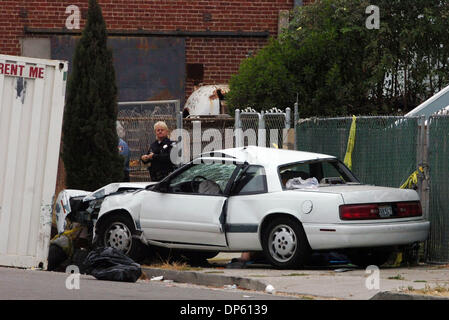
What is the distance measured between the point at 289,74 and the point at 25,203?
32.0 ft

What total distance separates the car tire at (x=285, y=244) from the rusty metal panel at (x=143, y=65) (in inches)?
554

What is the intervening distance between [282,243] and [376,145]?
238 cm

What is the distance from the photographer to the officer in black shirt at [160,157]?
17.5 m

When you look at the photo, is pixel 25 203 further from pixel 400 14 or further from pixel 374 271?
pixel 400 14

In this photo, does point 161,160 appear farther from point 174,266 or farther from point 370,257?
point 370,257

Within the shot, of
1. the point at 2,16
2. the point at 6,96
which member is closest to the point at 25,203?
the point at 6,96

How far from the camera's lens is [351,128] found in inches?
597

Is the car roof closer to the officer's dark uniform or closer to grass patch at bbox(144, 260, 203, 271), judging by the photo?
grass patch at bbox(144, 260, 203, 271)

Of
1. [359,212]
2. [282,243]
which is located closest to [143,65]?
[282,243]

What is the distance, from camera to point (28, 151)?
1319 centimetres

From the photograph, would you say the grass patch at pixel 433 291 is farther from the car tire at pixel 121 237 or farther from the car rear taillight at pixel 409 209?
the car tire at pixel 121 237

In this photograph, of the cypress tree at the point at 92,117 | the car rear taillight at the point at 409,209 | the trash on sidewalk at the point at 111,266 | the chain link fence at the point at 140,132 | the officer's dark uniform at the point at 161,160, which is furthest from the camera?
the chain link fence at the point at 140,132

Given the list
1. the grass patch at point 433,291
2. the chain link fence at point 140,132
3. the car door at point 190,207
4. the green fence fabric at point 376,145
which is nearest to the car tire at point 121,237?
the car door at point 190,207

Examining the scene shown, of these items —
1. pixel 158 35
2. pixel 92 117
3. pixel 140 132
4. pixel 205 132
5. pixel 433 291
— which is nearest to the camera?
pixel 433 291
